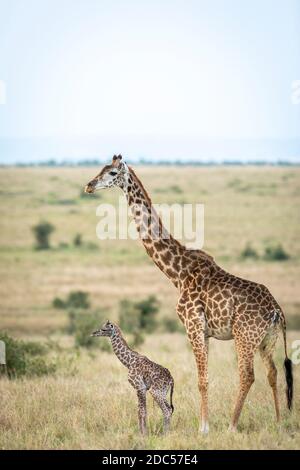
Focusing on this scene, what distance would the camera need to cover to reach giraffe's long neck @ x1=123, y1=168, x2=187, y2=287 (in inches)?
407

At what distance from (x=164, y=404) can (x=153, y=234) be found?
6.84ft

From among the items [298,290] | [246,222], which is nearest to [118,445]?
[298,290]

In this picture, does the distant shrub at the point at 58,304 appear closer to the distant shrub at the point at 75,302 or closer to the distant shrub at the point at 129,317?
Result: the distant shrub at the point at 75,302

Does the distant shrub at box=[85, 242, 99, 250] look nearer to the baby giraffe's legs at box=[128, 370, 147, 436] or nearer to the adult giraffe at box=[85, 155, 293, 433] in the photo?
the adult giraffe at box=[85, 155, 293, 433]

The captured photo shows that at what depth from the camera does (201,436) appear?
9.34 metres

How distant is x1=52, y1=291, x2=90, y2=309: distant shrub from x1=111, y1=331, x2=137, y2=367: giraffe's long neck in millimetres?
21912

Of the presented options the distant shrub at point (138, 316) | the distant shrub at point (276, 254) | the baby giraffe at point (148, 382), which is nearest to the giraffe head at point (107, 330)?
the baby giraffe at point (148, 382)

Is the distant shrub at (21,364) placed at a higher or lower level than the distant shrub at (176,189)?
lower

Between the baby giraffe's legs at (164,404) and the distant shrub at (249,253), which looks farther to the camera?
the distant shrub at (249,253)

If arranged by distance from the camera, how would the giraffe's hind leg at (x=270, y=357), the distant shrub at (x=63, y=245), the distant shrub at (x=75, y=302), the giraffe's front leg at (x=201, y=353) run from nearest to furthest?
the giraffe's front leg at (x=201, y=353)
the giraffe's hind leg at (x=270, y=357)
the distant shrub at (x=75, y=302)
the distant shrub at (x=63, y=245)

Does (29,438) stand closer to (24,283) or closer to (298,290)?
(298,290)

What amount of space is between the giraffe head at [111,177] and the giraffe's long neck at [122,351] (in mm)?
1735

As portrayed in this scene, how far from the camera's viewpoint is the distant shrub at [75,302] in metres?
32.8

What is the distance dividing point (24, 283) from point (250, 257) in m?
14.7
